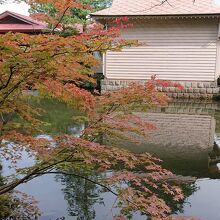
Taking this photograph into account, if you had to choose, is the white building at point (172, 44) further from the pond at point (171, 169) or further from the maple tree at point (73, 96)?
the maple tree at point (73, 96)

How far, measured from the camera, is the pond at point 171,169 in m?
4.32

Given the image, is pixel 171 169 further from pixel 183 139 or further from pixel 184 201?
pixel 183 139

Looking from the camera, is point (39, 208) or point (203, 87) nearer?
point (39, 208)

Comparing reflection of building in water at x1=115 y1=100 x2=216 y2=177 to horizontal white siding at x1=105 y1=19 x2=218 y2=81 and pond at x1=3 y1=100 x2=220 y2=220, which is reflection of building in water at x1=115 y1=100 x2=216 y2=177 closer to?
pond at x1=3 y1=100 x2=220 y2=220

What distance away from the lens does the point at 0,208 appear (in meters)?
4.05

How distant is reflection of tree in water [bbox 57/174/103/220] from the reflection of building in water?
1680mm

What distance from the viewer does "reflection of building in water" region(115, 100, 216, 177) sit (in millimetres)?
6169

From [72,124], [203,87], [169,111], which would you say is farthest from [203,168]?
[203,87]

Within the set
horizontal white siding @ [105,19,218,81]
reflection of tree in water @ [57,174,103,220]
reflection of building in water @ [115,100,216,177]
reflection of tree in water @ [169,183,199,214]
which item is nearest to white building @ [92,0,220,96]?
horizontal white siding @ [105,19,218,81]

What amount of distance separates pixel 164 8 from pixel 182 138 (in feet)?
26.8

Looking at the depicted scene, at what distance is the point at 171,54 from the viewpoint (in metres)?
14.8

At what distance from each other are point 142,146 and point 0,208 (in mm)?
3870

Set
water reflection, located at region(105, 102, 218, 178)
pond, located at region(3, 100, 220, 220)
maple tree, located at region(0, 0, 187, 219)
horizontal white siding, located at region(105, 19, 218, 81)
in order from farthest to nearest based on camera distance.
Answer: horizontal white siding, located at region(105, 19, 218, 81), water reflection, located at region(105, 102, 218, 178), pond, located at region(3, 100, 220, 220), maple tree, located at region(0, 0, 187, 219)

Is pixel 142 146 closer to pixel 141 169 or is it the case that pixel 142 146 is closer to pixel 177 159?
pixel 177 159
